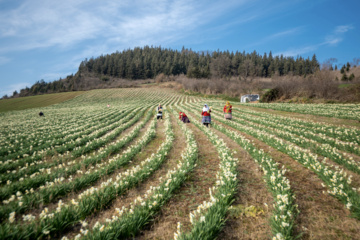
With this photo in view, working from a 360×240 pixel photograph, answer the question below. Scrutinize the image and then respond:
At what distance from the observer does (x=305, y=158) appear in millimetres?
6246

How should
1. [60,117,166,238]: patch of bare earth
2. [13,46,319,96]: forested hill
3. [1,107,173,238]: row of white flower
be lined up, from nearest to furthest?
[1,107,173,238]: row of white flower → [60,117,166,238]: patch of bare earth → [13,46,319,96]: forested hill

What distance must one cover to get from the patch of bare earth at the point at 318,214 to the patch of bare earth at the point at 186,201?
2254mm

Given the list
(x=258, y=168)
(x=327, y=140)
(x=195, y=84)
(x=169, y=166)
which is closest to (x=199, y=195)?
(x=169, y=166)

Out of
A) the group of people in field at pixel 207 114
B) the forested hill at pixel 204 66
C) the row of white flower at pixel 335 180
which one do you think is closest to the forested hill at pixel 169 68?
the forested hill at pixel 204 66

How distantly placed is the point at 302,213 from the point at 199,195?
2494mm

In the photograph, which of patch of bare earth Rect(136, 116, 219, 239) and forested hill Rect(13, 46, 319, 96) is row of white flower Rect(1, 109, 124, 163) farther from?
forested hill Rect(13, 46, 319, 96)

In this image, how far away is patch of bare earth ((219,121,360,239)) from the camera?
3.24 meters

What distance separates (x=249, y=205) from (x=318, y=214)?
1.53m

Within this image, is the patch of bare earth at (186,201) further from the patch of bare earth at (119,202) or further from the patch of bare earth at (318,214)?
the patch of bare earth at (318,214)

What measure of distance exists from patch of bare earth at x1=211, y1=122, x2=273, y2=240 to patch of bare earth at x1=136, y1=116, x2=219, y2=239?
0.87 meters

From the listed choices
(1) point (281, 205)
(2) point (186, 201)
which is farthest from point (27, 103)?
(1) point (281, 205)

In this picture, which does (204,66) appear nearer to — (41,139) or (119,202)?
(41,139)

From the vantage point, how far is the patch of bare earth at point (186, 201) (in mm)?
3293

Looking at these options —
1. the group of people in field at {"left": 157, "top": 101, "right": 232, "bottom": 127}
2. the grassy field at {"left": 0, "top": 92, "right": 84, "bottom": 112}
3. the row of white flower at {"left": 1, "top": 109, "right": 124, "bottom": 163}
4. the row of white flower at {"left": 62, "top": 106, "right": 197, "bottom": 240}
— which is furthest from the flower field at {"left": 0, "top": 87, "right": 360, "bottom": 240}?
the grassy field at {"left": 0, "top": 92, "right": 84, "bottom": 112}
